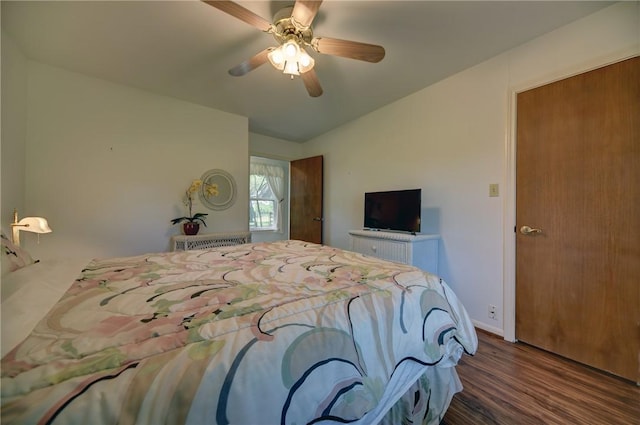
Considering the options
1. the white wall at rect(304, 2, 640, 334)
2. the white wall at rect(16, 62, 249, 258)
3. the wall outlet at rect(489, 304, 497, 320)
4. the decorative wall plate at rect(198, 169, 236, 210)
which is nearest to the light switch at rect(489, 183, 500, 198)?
the white wall at rect(304, 2, 640, 334)

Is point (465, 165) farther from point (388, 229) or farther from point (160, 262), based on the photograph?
point (160, 262)

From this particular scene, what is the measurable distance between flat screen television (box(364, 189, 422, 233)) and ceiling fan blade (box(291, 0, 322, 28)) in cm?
181

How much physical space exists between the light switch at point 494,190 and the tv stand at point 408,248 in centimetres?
63

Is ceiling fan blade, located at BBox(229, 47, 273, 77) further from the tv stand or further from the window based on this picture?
the window

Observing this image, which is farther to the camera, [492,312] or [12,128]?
[492,312]

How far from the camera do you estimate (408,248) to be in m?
2.34

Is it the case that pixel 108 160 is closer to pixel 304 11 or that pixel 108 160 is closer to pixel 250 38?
pixel 250 38

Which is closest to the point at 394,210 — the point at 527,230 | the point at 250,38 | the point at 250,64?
the point at 527,230

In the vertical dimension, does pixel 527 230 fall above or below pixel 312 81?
below

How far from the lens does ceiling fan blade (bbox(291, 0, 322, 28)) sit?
1278 mm

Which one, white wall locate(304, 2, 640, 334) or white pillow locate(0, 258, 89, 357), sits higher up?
white wall locate(304, 2, 640, 334)

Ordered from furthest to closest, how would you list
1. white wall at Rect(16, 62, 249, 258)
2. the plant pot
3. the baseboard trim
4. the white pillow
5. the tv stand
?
the plant pot, the tv stand, white wall at Rect(16, 62, 249, 258), the baseboard trim, the white pillow

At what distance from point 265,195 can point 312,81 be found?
343cm

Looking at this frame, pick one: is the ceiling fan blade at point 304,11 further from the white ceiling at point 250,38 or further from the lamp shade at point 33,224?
the lamp shade at point 33,224
